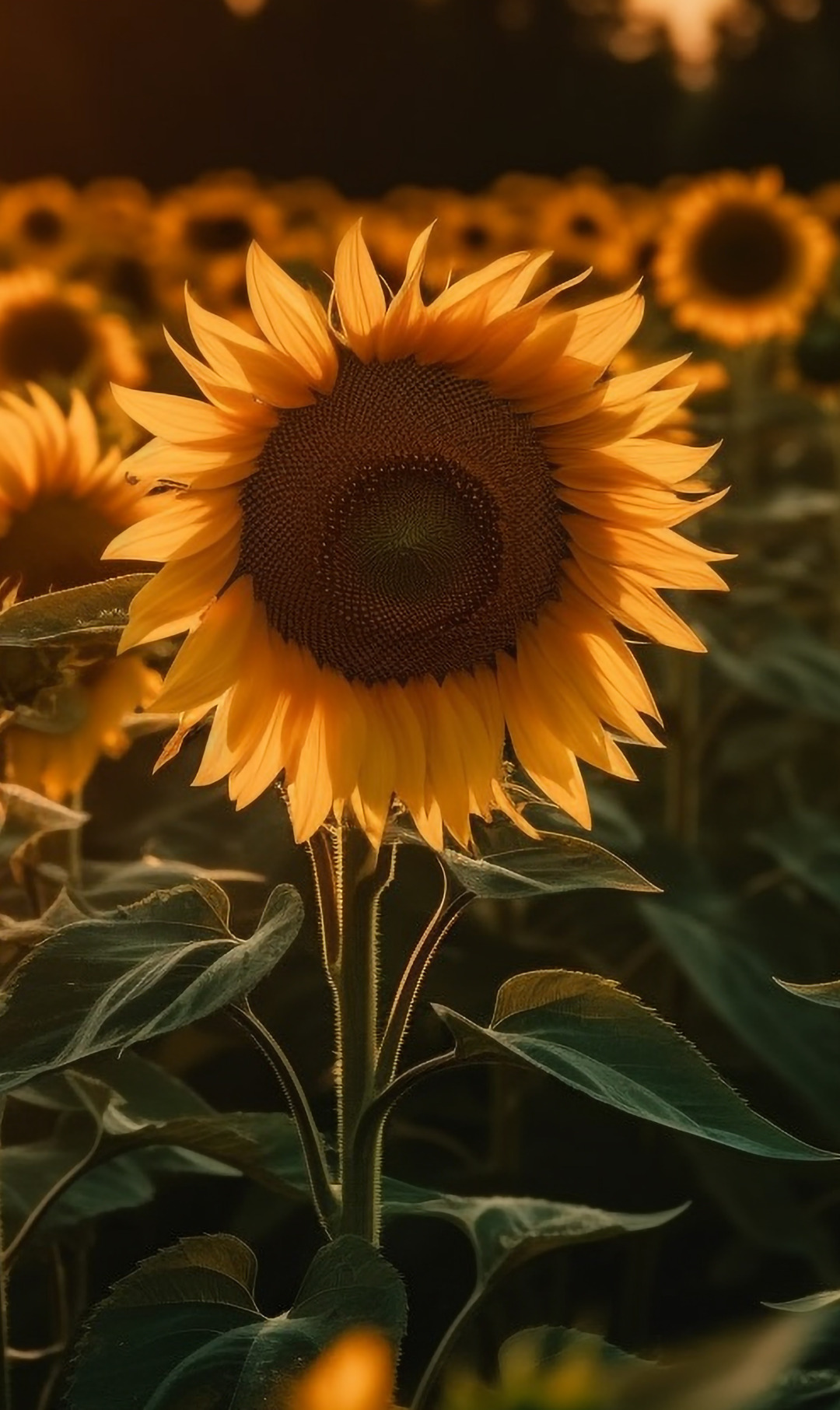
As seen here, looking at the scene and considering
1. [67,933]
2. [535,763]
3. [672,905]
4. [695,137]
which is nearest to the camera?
[67,933]

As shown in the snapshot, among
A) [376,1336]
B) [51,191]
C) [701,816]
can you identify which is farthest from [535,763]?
[51,191]

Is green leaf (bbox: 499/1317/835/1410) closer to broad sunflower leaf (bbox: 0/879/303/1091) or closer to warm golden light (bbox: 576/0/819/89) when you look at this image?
broad sunflower leaf (bbox: 0/879/303/1091)

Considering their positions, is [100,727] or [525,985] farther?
[100,727]

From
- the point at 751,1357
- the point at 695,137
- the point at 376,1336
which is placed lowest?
the point at 376,1336

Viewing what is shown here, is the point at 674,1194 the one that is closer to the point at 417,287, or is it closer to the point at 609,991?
the point at 609,991

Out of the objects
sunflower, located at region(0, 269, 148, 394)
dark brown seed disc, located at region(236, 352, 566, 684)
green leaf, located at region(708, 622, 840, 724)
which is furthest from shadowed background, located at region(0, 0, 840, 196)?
dark brown seed disc, located at region(236, 352, 566, 684)

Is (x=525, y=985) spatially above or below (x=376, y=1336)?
above
